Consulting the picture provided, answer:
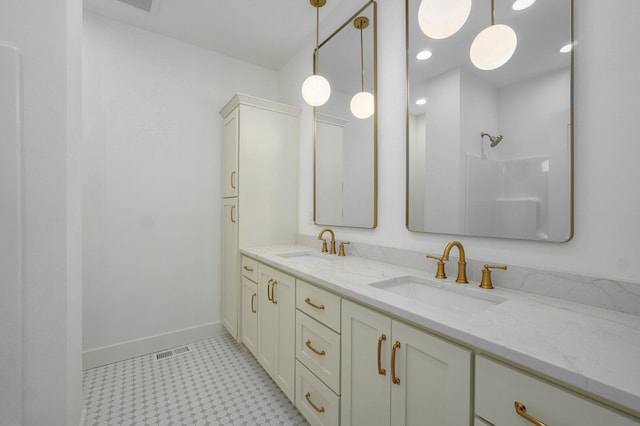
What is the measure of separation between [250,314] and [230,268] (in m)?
0.54

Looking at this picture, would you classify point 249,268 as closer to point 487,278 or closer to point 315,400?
point 315,400

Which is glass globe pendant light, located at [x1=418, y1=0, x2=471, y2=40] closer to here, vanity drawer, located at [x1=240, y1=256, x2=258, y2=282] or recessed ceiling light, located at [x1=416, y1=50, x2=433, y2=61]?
recessed ceiling light, located at [x1=416, y1=50, x2=433, y2=61]

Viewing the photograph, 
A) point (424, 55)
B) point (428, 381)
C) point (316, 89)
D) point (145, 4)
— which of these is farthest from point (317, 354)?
point (145, 4)

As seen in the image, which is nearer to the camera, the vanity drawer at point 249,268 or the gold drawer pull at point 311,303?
the gold drawer pull at point 311,303

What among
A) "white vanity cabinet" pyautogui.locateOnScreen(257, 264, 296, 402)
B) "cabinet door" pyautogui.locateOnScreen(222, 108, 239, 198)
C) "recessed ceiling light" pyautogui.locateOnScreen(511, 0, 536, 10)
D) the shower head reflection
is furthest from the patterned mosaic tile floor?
"recessed ceiling light" pyautogui.locateOnScreen(511, 0, 536, 10)

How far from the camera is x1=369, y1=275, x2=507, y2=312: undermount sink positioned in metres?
1.10

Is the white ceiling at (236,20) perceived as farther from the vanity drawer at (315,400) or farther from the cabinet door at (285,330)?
the vanity drawer at (315,400)

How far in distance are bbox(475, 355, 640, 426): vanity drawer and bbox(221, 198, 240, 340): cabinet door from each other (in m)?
1.94

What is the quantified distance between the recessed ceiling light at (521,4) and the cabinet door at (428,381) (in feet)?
4.49

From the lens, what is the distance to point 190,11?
A: 6.81 feet

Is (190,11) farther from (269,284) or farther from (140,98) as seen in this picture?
(269,284)

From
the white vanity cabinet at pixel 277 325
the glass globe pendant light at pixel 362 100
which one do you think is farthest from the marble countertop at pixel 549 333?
the glass globe pendant light at pixel 362 100

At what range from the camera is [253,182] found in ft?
7.62

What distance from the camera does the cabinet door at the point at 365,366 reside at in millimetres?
991
